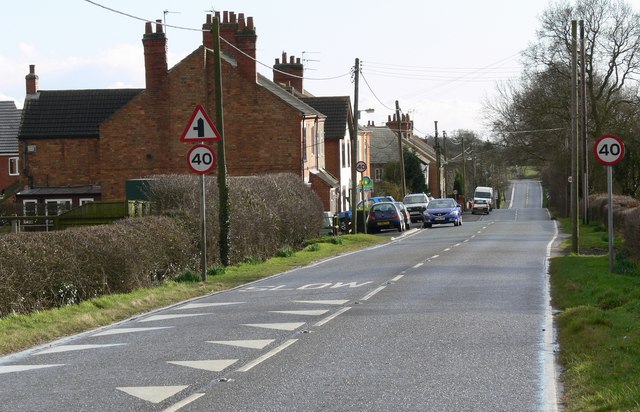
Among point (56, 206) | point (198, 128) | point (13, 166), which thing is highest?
point (13, 166)

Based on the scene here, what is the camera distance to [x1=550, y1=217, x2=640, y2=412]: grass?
894cm

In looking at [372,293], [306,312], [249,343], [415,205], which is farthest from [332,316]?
[415,205]

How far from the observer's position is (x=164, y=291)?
19.8m

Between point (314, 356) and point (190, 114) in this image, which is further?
point (190, 114)

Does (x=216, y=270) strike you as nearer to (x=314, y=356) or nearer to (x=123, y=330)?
(x=123, y=330)

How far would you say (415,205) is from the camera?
6956 cm

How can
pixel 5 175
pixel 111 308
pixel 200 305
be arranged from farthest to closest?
pixel 5 175 → pixel 200 305 → pixel 111 308

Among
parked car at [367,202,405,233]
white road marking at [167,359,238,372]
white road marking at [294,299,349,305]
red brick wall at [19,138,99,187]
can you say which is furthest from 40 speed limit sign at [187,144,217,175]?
red brick wall at [19,138,99,187]

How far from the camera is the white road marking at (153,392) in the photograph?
30.5 feet

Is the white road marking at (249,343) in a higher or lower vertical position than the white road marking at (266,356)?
lower

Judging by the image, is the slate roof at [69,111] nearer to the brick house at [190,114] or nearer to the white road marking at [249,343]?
the brick house at [190,114]

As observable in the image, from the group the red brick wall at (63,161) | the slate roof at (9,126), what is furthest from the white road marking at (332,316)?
the slate roof at (9,126)

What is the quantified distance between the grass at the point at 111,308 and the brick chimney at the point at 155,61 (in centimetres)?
2489

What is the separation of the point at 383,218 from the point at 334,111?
16.7 meters
